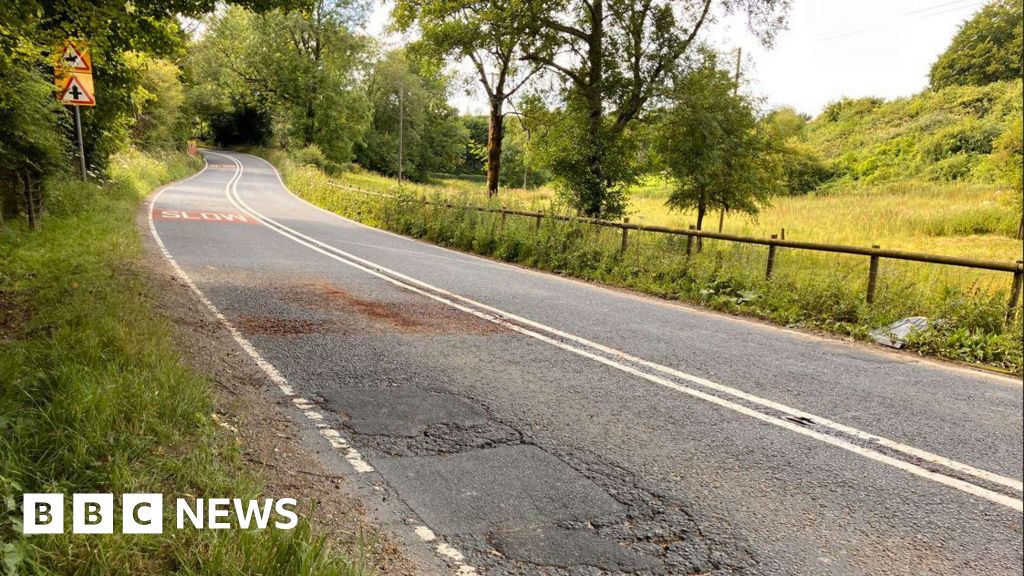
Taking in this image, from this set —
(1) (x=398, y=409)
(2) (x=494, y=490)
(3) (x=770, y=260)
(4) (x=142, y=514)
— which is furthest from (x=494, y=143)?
(4) (x=142, y=514)

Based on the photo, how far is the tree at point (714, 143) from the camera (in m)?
16.5

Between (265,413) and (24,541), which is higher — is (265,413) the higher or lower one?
the lower one

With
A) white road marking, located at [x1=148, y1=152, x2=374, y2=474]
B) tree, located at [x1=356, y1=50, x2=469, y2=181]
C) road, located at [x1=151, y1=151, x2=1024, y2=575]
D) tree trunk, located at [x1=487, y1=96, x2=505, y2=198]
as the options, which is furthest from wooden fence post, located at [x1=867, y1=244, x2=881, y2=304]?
tree, located at [x1=356, y1=50, x2=469, y2=181]

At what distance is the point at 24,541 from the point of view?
7.45 feet

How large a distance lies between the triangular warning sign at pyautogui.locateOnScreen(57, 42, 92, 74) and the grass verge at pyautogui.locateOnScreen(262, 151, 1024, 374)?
8.59 m

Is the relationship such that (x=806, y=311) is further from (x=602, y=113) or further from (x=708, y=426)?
(x=602, y=113)

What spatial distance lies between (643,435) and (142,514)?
285cm

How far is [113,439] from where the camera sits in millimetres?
3156

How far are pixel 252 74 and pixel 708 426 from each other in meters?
62.9

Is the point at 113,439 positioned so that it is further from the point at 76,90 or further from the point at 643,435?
the point at 76,90

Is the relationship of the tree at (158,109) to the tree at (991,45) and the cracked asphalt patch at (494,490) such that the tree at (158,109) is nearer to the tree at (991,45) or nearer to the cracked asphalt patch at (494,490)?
the cracked asphalt patch at (494,490)

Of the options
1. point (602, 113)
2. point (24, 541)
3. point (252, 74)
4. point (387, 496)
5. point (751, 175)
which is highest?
point (252, 74)

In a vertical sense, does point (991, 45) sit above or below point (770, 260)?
above

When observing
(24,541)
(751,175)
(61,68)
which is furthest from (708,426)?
(751,175)
